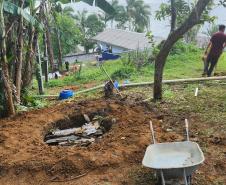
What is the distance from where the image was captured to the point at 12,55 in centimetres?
934

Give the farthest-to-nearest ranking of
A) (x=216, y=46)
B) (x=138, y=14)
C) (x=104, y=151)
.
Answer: (x=138, y=14), (x=216, y=46), (x=104, y=151)

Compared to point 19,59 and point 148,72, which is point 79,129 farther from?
point 148,72

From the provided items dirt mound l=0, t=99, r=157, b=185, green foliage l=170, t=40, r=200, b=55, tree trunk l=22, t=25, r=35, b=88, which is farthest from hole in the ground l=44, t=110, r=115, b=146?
green foliage l=170, t=40, r=200, b=55

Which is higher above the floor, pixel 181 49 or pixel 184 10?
pixel 184 10

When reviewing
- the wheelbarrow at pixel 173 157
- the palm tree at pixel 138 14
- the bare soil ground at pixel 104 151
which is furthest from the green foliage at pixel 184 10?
the palm tree at pixel 138 14

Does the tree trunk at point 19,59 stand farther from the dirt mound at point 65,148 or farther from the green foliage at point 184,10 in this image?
the green foliage at point 184,10

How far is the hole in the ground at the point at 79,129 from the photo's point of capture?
24.4ft

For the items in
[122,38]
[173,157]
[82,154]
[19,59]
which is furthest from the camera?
[122,38]

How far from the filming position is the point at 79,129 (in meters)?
7.92

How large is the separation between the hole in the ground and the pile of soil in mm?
122

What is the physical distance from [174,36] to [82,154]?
3717mm

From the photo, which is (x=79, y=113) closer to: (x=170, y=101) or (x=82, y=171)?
(x=170, y=101)

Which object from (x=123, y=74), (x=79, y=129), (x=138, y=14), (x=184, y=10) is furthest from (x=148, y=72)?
(x=138, y=14)

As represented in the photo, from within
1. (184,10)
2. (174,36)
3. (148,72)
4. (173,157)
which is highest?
(184,10)
